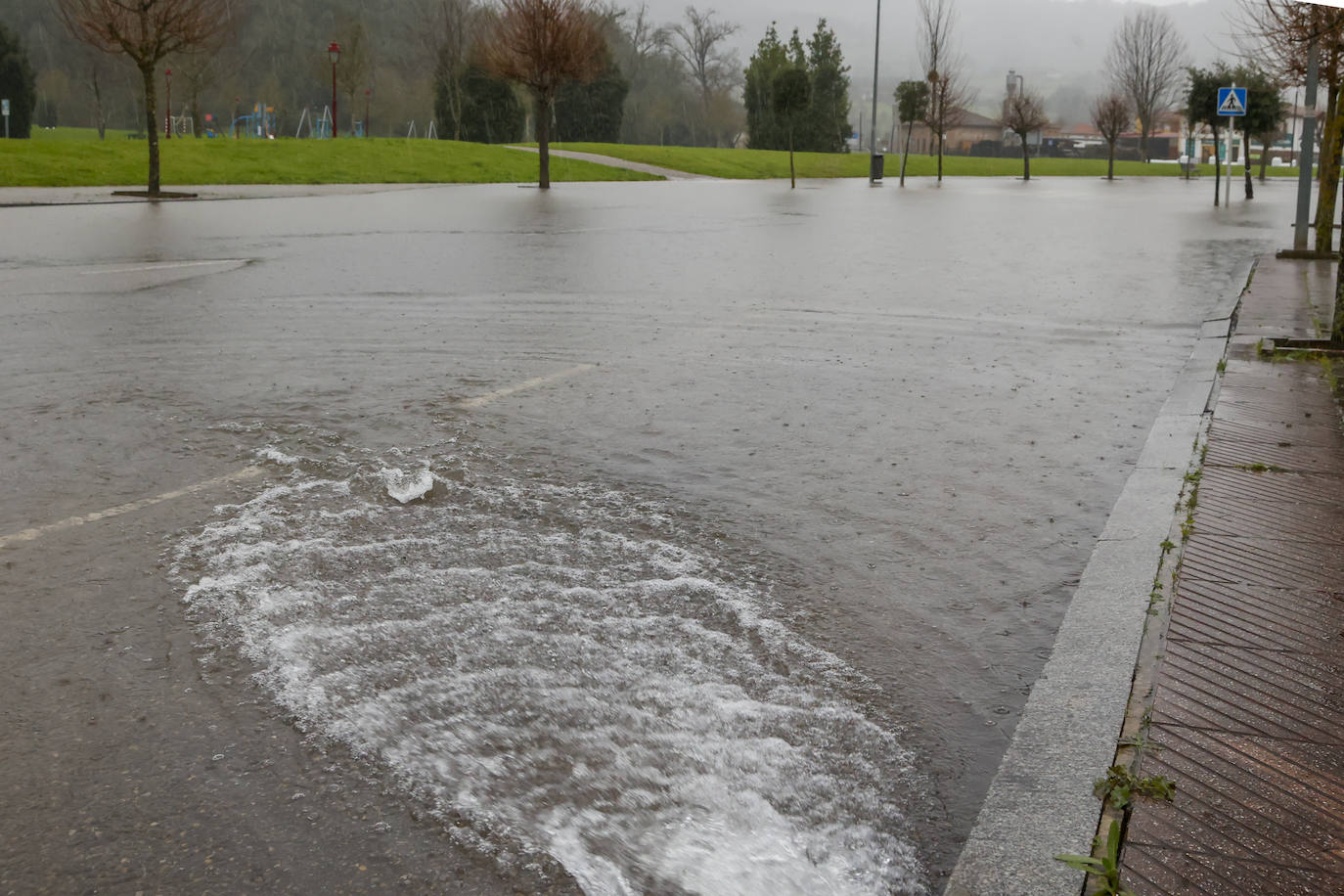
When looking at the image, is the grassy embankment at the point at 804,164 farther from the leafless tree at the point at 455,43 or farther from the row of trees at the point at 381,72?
the leafless tree at the point at 455,43

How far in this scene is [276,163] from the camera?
39.1m

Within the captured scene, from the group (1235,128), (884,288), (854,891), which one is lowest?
(854,891)

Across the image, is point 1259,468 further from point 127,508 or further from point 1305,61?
point 1305,61

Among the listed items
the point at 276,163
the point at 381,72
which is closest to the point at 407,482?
the point at 276,163

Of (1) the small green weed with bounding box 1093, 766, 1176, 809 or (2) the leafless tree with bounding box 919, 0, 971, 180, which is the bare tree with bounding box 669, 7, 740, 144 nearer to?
(2) the leafless tree with bounding box 919, 0, 971, 180

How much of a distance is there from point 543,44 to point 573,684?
30.3 metres

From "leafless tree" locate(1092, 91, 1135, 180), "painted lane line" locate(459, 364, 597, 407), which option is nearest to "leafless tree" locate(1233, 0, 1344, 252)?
"painted lane line" locate(459, 364, 597, 407)

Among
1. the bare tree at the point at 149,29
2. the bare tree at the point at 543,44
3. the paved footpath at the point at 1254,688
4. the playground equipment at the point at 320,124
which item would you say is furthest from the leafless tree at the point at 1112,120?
the paved footpath at the point at 1254,688

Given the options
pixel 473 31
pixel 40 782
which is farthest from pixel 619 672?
pixel 473 31

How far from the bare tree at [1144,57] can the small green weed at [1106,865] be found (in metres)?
75.2

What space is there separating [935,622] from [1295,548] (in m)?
1.28

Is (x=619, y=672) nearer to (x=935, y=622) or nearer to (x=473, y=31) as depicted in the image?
(x=935, y=622)

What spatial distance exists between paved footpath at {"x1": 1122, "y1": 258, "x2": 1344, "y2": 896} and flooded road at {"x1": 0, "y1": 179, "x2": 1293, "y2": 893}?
379 mm

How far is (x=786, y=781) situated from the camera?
2.76m
